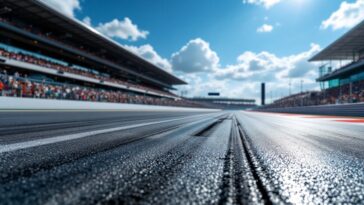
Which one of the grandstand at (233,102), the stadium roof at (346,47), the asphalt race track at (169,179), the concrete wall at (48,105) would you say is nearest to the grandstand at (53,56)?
the concrete wall at (48,105)

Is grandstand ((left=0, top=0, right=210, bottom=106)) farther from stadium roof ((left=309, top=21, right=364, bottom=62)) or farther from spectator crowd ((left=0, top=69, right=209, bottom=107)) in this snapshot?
stadium roof ((left=309, top=21, right=364, bottom=62))

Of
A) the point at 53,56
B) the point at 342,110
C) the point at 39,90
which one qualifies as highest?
the point at 53,56

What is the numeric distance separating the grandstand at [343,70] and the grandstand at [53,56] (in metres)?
30.2

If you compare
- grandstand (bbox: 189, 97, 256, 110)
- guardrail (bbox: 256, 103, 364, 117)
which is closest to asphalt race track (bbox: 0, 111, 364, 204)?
guardrail (bbox: 256, 103, 364, 117)

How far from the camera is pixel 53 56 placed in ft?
104

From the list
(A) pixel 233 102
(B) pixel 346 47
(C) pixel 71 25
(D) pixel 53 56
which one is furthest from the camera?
(A) pixel 233 102

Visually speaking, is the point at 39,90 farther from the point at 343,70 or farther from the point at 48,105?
the point at 343,70

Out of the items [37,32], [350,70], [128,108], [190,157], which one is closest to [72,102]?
[128,108]

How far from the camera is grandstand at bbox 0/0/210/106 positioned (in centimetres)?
1782

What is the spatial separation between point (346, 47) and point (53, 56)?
53.5 meters

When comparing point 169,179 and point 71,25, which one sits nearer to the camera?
point 169,179

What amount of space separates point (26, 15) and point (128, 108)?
18.0 meters

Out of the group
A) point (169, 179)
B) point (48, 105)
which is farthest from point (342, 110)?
point (48, 105)

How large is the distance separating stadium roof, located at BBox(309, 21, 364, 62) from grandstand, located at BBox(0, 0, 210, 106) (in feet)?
116
